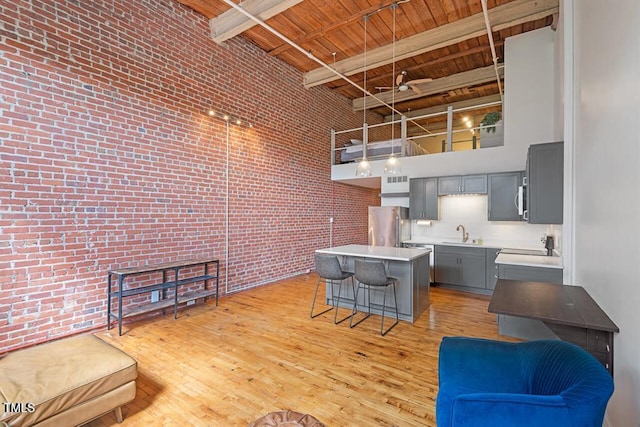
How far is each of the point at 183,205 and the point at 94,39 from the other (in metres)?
2.19

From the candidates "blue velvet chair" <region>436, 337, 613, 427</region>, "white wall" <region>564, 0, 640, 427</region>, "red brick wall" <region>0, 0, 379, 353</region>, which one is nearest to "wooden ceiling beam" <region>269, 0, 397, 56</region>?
"red brick wall" <region>0, 0, 379, 353</region>

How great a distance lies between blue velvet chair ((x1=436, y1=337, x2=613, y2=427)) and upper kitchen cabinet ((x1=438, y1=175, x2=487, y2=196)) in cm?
402

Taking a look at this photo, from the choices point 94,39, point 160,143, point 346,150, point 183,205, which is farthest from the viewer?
point 346,150

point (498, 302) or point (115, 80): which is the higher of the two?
point (115, 80)

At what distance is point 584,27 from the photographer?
2461 mm

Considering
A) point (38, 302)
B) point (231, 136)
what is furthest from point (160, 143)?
point (38, 302)

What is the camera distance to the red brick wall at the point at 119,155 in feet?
9.37

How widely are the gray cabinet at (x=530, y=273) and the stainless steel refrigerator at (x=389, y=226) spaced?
2462mm

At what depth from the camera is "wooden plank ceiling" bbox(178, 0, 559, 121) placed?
4.23 m

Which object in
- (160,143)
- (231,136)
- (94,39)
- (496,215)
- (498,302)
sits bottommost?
(498,302)

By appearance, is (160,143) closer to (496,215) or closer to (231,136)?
(231,136)

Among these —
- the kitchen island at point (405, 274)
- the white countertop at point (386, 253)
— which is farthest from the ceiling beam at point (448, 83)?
the kitchen island at point (405, 274)

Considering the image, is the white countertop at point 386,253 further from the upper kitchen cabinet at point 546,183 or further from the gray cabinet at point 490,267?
the gray cabinet at point 490,267

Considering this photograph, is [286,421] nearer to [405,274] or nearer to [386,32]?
[405,274]
